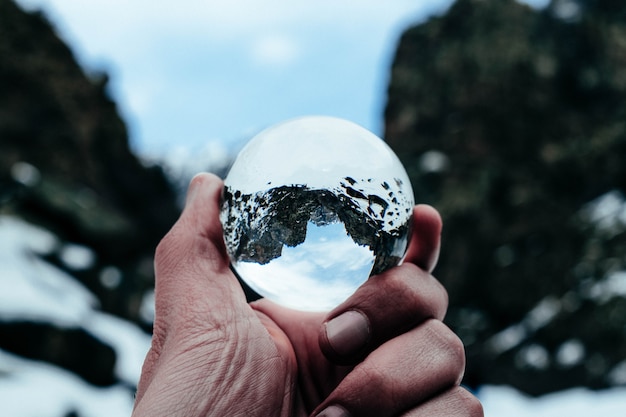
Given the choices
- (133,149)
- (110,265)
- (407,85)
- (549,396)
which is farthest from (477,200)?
(110,265)

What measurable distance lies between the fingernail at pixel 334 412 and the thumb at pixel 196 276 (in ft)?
1.61

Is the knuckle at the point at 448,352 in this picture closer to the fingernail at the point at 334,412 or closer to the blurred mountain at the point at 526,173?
the fingernail at the point at 334,412

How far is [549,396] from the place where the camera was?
23344 mm

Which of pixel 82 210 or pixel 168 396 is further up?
pixel 82 210

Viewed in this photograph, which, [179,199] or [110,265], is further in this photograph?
[179,199]

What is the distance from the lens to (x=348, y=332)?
1627 mm

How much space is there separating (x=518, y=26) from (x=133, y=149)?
1147 inches

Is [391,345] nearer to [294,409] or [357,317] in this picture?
[357,317]

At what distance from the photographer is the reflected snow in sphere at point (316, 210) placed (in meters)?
1.47

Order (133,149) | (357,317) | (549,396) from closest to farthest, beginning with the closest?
(357,317)
(549,396)
(133,149)

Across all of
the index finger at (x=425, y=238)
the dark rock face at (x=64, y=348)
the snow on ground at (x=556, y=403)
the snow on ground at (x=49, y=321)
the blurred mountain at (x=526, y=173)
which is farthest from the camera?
the blurred mountain at (x=526, y=173)

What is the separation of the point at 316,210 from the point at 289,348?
29.9 inches

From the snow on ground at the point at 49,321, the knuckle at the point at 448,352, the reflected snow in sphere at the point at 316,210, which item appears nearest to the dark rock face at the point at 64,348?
the snow on ground at the point at 49,321

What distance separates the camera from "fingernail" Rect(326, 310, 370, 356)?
63.7 inches
